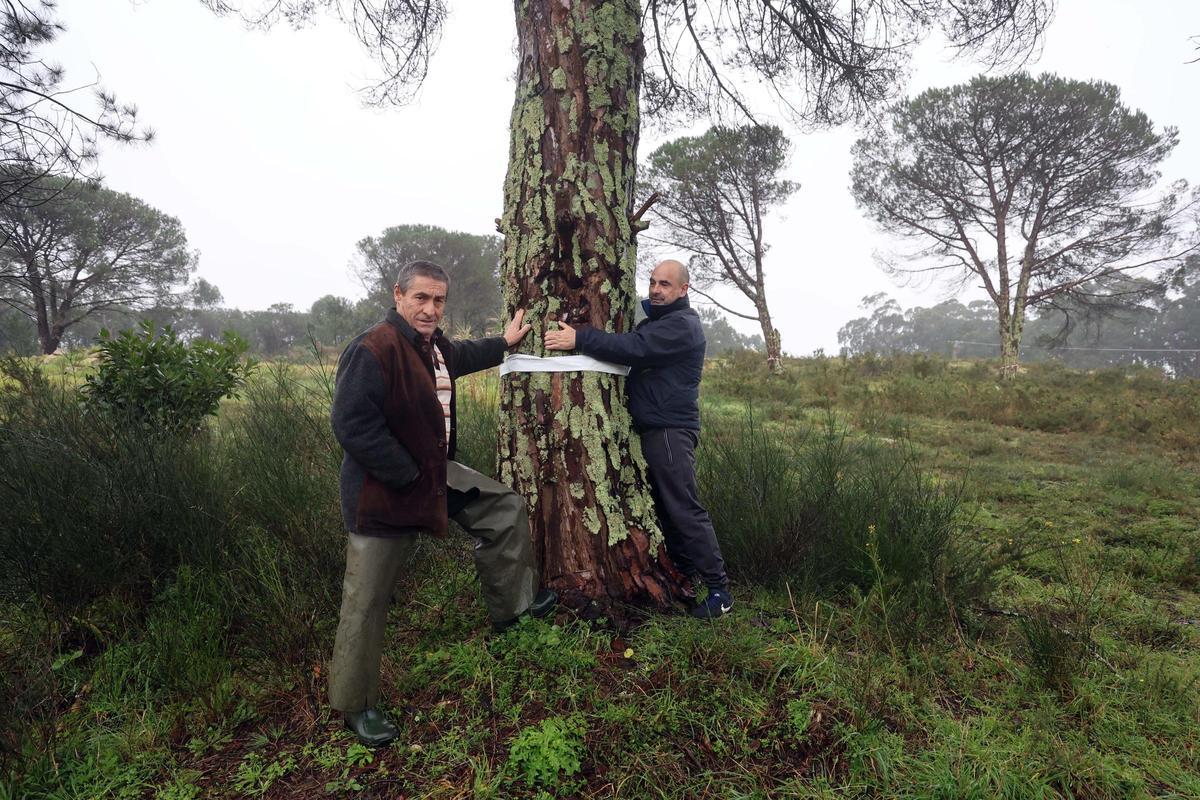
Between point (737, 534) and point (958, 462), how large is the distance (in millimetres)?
5231

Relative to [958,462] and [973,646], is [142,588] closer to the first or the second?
[973,646]

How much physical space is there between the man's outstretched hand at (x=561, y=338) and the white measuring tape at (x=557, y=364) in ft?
0.17

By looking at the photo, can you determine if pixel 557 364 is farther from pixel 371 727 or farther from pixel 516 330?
pixel 371 727

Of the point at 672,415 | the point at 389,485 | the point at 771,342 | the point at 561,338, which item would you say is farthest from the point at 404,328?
the point at 771,342

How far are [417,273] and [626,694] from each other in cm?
177

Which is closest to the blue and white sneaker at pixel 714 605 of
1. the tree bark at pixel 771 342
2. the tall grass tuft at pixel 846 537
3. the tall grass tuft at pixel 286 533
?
the tall grass tuft at pixel 846 537

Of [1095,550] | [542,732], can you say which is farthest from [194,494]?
[1095,550]

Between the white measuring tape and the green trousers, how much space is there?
552 millimetres

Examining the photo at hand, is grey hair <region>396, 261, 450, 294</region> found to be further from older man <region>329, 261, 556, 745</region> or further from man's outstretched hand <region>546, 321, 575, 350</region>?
man's outstretched hand <region>546, 321, 575, 350</region>

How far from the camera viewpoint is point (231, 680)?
220cm

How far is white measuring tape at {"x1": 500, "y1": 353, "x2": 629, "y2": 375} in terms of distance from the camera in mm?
2615

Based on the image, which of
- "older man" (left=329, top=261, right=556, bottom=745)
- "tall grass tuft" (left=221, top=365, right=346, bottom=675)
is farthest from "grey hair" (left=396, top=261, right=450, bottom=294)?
"tall grass tuft" (left=221, top=365, right=346, bottom=675)

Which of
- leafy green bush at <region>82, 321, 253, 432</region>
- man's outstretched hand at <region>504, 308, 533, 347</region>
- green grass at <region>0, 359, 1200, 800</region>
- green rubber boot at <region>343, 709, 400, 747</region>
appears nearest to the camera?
green grass at <region>0, 359, 1200, 800</region>

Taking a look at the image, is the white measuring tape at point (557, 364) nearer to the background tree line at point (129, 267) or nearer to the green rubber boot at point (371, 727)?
the green rubber boot at point (371, 727)
